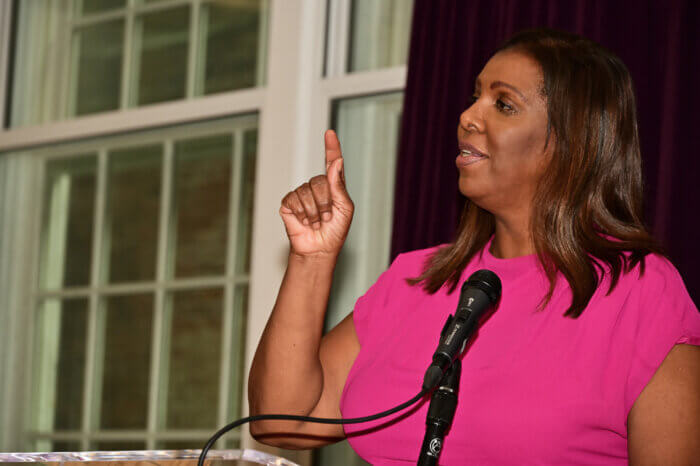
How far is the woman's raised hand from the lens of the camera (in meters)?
1.77

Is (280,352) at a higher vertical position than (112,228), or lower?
lower

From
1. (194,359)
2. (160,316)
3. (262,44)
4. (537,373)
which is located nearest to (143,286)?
(160,316)

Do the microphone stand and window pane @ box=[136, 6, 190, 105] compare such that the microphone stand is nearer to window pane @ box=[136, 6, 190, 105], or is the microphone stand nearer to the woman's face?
the woman's face

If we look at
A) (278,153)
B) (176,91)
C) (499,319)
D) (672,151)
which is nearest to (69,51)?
(176,91)

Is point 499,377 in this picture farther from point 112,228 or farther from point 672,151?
point 112,228

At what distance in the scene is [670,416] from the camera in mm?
1526

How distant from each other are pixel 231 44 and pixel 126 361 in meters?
1.42

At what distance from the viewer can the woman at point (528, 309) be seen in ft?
5.22

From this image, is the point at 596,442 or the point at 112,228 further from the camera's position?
the point at 112,228

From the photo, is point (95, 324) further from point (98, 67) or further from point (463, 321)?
point (463, 321)

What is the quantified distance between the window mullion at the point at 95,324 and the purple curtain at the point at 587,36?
1682 mm

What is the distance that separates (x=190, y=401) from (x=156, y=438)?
0.73ft

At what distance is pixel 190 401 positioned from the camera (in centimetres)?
383

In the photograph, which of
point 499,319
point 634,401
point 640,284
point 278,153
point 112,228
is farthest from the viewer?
point 112,228
